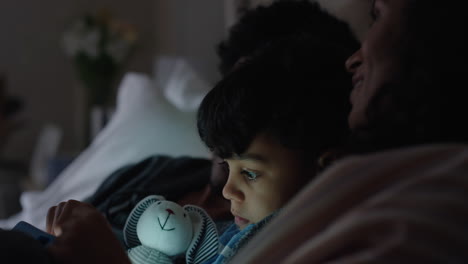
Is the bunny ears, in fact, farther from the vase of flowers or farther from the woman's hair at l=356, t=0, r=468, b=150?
the vase of flowers

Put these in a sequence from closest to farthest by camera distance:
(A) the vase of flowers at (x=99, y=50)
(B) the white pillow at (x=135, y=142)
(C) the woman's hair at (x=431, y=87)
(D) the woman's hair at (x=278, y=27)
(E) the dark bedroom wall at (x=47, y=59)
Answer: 1. (C) the woman's hair at (x=431, y=87)
2. (D) the woman's hair at (x=278, y=27)
3. (B) the white pillow at (x=135, y=142)
4. (A) the vase of flowers at (x=99, y=50)
5. (E) the dark bedroom wall at (x=47, y=59)

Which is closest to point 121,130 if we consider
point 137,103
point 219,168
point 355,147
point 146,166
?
point 137,103

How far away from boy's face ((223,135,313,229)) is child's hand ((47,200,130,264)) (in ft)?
0.55

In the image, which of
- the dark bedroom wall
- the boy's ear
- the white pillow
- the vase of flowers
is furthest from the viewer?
the dark bedroom wall

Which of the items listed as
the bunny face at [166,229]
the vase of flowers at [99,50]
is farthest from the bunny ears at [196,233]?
the vase of flowers at [99,50]

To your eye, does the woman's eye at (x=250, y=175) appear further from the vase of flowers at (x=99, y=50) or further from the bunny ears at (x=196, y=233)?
the vase of flowers at (x=99, y=50)

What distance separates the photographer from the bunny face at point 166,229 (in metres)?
0.59

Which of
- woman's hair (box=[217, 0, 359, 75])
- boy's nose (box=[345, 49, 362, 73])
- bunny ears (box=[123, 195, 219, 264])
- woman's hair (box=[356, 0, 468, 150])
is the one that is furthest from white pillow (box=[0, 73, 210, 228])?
woman's hair (box=[356, 0, 468, 150])

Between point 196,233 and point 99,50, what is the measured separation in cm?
183

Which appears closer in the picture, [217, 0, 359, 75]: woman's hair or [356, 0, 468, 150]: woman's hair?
[356, 0, 468, 150]: woman's hair

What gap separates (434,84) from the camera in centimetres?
40

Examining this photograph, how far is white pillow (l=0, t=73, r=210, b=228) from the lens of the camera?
1.11m

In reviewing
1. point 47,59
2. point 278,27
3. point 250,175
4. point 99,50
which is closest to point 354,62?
point 250,175

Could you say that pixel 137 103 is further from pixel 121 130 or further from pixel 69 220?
pixel 69 220
